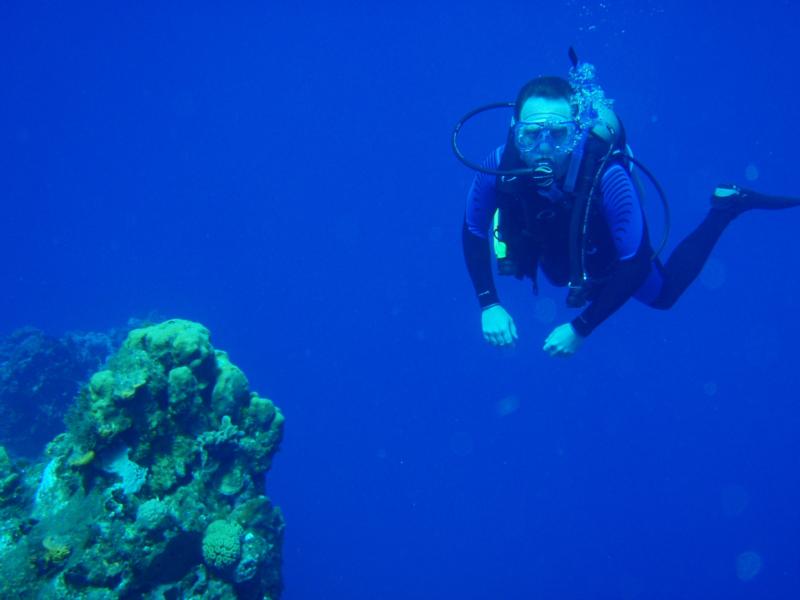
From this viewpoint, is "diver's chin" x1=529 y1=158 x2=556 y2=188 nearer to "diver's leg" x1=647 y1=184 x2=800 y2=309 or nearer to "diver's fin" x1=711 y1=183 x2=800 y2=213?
"diver's leg" x1=647 y1=184 x2=800 y2=309

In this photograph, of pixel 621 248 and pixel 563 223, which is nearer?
pixel 621 248

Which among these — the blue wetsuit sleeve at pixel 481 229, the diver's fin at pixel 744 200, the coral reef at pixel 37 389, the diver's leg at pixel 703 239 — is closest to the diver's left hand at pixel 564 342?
the blue wetsuit sleeve at pixel 481 229

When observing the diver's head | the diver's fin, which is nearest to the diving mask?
the diver's head

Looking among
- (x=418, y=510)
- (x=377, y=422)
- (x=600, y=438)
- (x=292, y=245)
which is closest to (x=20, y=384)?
(x=418, y=510)

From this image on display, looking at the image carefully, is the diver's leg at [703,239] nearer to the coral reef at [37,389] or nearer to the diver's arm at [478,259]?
the diver's arm at [478,259]

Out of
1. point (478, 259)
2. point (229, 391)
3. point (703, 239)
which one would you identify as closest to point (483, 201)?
point (478, 259)

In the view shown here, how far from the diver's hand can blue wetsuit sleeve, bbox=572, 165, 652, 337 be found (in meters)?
0.59

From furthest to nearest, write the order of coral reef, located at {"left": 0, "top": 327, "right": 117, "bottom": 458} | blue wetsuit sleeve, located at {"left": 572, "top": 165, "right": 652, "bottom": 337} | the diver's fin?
coral reef, located at {"left": 0, "top": 327, "right": 117, "bottom": 458} < the diver's fin < blue wetsuit sleeve, located at {"left": 572, "top": 165, "right": 652, "bottom": 337}

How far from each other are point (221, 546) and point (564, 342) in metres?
3.31

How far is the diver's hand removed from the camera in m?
5.02

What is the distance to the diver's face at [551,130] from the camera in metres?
4.80

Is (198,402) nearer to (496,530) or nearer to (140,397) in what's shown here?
Result: (140,397)

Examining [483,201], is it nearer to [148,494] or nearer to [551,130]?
[551,130]

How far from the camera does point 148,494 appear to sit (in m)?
4.46
